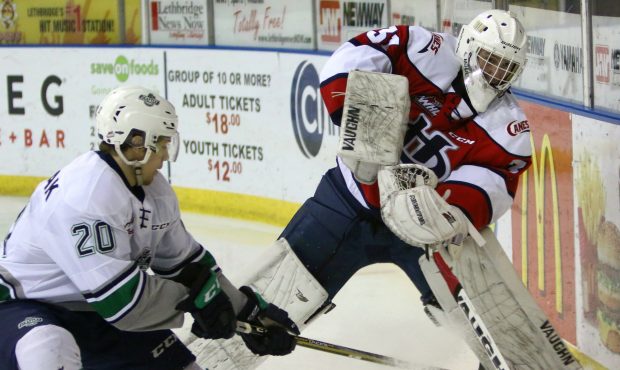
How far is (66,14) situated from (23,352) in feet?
19.1

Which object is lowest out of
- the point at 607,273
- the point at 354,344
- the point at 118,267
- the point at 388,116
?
the point at 354,344

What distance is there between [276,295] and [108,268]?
2.95ft

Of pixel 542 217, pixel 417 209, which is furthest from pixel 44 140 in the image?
pixel 417 209

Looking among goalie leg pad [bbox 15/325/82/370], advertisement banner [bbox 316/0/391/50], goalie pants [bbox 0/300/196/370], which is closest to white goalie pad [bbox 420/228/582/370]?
goalie pants [bbox 0/300/196/370]

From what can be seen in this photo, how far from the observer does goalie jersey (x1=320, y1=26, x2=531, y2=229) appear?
3326 millimetres

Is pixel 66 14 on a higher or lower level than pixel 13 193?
higher

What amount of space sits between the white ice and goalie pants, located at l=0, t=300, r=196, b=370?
0.64 metres

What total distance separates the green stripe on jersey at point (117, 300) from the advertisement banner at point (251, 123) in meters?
3.23

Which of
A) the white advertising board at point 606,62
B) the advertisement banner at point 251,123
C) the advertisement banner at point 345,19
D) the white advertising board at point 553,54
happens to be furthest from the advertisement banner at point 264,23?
the white advertising board at point 606,62

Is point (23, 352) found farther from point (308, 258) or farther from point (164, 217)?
point (308, 258)

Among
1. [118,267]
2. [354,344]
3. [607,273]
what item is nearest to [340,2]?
[354,344]

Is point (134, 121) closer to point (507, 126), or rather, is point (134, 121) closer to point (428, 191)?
point (428, 191)

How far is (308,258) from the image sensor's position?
352cm

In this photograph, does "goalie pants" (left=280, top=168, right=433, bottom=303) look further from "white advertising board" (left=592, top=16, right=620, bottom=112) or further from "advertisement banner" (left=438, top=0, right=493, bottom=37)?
"advertisement banner" (left=438, top=0, right=493, bottom=37)
